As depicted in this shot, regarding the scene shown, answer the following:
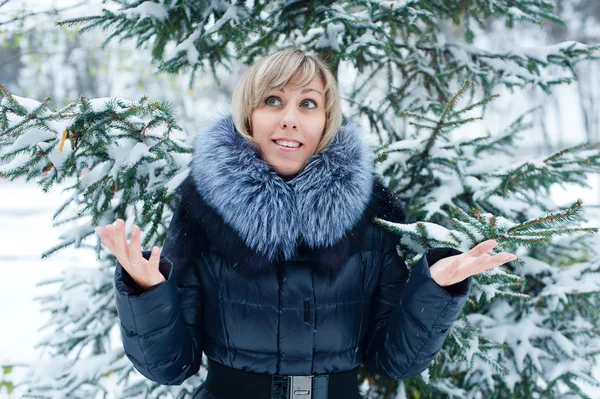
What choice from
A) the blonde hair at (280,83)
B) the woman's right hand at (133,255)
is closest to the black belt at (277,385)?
the woman's right hand at (133,255)

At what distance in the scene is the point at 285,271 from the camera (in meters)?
1.76

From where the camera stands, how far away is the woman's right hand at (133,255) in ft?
4.53

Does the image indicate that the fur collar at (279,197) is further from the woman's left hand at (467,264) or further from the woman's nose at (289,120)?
the woman's left hand at (467,264)

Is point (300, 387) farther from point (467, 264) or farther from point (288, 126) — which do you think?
point (288, 126)

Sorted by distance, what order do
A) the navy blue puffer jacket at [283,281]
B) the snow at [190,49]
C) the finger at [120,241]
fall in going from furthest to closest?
the snow at [190,49] → the navy blue puffer jacket at [283,281] → the finger at [120,241]

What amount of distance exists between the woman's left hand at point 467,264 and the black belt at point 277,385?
59 centimetres

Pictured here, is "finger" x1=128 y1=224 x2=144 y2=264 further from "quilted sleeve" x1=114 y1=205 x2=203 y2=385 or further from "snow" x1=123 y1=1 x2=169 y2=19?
"snow" x1=123 y1=1 x2=169 y2=19

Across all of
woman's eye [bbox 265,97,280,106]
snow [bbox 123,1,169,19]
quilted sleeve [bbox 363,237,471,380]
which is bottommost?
quilted sleeve [bbox 363,237,471,380]

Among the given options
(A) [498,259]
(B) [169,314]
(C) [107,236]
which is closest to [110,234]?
(C) [107,236]

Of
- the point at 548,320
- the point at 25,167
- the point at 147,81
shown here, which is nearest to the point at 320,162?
the point at 25,167

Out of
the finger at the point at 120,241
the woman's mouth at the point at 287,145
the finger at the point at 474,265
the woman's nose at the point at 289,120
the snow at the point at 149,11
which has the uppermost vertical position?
the snow at the point at 149,11

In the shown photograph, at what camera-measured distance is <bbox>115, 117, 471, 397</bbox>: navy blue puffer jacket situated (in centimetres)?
170

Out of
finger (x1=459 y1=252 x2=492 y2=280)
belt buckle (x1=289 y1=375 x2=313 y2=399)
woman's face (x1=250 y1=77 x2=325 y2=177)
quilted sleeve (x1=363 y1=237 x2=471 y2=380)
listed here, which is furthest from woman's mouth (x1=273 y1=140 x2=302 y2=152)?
belt buckle (x1=289 y1=375 x2=313 y2=399)

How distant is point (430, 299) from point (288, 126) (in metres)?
0.84
